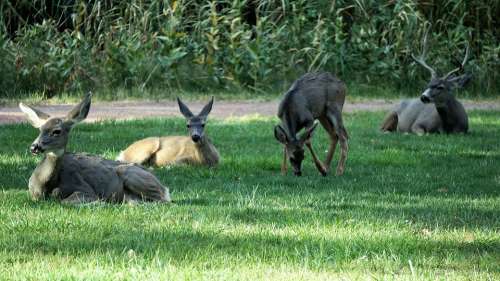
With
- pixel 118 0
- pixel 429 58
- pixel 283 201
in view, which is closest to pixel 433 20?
pixel 429 58

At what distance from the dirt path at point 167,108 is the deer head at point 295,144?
16.8 ft

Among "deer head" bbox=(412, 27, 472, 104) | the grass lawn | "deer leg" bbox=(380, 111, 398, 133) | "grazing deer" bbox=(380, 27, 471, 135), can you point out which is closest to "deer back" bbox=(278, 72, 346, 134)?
the grass lawn

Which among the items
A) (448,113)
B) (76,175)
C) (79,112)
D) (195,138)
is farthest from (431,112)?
(76,175)

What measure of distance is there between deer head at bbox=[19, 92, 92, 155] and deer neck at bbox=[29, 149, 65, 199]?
0.05 metres

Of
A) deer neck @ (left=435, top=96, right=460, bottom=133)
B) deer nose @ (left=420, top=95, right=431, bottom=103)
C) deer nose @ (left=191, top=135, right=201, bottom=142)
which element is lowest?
deer neck @ (left=435, top=96, right=460, bottom=133)

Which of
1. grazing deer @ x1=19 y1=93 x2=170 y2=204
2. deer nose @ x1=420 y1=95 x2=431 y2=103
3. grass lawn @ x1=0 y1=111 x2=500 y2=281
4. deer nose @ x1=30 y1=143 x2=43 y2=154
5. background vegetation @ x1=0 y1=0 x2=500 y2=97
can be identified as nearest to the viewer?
grass lawn @ x1=0 y1=111 x2=500 y2=281

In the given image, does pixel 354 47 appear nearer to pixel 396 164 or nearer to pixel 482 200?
pixel 396 164

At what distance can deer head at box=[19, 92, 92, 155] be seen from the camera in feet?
26.4

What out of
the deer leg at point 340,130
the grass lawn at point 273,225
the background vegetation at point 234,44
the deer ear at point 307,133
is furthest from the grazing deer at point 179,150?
the background vegetation at point 234,44

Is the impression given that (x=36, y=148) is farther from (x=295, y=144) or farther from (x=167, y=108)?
(x=167, y=108)

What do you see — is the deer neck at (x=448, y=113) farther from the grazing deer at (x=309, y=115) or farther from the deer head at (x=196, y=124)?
the deer head at (x=196, y=124)

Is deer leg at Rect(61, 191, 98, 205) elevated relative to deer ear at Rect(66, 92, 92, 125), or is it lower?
lower

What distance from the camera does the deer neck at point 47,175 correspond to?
321 inches

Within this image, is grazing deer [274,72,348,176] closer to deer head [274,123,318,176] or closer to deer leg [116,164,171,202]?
deer head [274,123,318,176]
